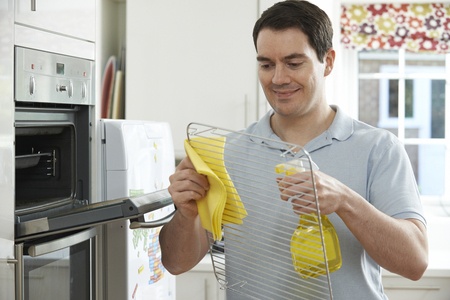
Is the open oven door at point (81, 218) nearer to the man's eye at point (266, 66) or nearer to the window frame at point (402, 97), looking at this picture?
the man's eye at point (266, 66)

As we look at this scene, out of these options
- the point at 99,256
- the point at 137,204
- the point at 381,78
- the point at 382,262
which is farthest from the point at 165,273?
the point at 381,78

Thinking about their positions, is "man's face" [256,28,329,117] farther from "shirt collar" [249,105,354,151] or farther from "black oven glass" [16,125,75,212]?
"black oven glass" [16,125,75,212]

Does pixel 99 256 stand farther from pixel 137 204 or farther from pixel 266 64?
pixel 266 64

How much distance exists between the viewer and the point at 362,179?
4.84 feet

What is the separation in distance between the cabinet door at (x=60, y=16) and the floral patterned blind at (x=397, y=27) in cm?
214

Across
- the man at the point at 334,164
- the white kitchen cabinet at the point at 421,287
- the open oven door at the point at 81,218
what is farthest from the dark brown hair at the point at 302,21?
the white kitchen cabinet at the point at 421,287

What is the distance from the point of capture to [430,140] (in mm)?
3852

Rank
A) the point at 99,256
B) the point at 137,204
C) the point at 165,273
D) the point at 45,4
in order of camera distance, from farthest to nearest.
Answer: the point at 165,273 < the point at 99,256 < the point at 45,4 < the point at 137,204

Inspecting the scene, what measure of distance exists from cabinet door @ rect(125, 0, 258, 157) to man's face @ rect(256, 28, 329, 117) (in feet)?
5.19

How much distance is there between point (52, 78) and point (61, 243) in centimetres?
36

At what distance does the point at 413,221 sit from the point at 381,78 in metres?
2.54

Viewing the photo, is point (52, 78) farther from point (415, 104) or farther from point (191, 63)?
point (415, 104)

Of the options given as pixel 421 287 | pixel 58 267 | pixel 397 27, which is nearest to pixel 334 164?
pixel 58 267

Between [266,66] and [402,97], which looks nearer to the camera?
[266,66]
